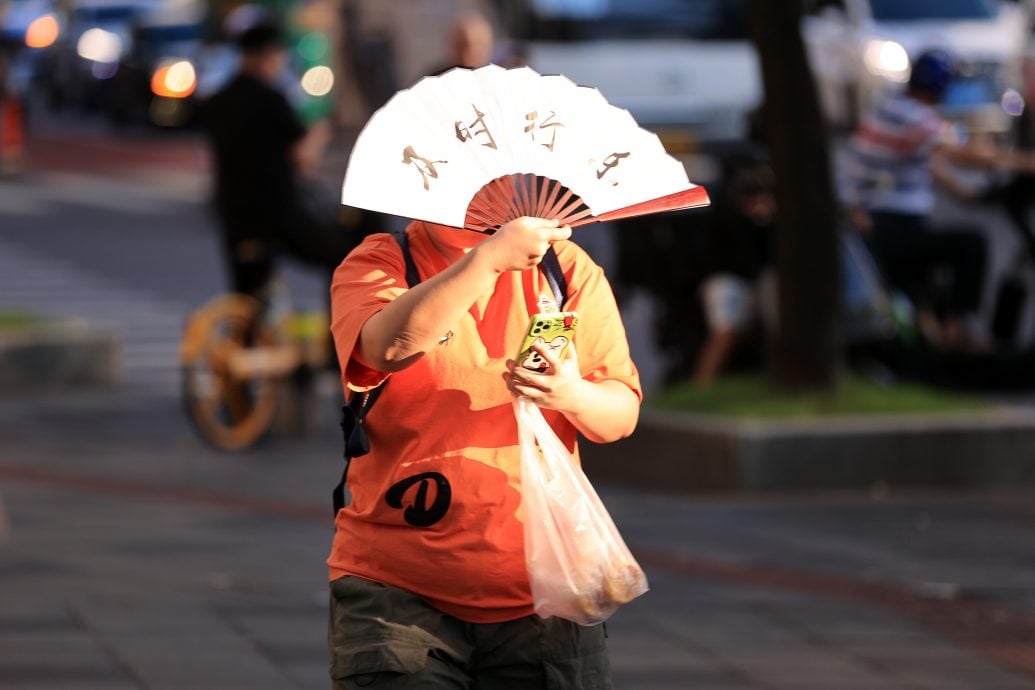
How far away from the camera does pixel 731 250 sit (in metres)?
11.1

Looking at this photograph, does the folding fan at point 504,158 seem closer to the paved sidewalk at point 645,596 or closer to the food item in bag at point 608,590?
the food item in bag at point 608,590

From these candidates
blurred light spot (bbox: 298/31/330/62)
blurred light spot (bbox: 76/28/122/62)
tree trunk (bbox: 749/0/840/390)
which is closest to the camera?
tree trunk (bbox: 749/0/840/390)

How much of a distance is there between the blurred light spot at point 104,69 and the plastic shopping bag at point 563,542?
40352 mm

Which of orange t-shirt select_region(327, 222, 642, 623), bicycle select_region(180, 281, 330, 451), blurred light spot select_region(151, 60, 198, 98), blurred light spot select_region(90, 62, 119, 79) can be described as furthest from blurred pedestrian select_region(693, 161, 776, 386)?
blurred light spot select_region(90, 62, 119, 79)

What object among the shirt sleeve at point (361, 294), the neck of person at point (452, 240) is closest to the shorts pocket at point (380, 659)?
the shirt sleeve at point (361, 294)

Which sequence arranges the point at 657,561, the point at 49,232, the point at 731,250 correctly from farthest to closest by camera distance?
the point at 49,232 < the point at 731,250 < the point at 657,561

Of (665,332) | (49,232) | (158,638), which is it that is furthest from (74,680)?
(49,232)

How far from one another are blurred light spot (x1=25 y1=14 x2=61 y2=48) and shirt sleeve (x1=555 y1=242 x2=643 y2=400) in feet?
172

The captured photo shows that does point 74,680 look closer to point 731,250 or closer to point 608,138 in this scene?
point 608,138

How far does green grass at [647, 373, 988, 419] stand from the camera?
952 cm

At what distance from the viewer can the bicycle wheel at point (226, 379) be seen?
10.9m

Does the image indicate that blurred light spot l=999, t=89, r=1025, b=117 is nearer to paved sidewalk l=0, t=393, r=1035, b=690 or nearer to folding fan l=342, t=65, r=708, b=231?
paved sidewalk l=0, t=393, r=1035, b=690

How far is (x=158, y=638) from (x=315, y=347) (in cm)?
472

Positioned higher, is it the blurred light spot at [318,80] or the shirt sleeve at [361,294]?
the blurred light spot at [318,80]
